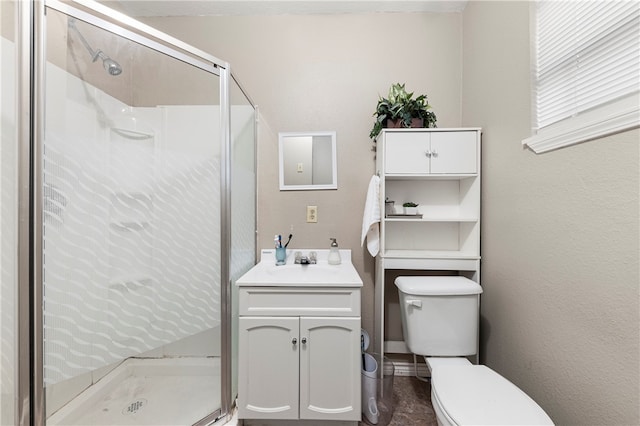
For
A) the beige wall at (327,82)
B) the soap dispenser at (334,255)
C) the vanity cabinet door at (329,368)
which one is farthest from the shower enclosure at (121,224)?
the soap dispenser at (334,255)

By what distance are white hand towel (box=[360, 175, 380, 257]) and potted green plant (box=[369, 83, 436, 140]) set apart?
403mm

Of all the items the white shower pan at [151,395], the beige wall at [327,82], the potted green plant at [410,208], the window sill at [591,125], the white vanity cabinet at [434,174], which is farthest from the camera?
the beige wall at [327,82]

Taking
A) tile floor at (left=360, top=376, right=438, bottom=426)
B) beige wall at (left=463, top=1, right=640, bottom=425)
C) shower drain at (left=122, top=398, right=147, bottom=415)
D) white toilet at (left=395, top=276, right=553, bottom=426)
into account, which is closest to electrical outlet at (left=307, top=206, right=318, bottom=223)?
white toilet at (left=395, top=276, right=553, bottom=426)

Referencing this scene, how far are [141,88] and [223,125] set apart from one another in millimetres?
430

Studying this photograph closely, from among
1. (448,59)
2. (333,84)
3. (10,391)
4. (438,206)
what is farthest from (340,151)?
(10,391)

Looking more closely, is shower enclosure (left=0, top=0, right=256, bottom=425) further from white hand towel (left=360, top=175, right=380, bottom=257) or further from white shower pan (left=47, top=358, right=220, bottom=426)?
white hand towel (left=360, top=175, right=380, bottom=257)

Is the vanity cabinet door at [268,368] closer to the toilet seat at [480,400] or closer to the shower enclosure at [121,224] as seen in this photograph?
the shower enclosure at [121,224]

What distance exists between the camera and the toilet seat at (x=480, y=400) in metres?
0.80

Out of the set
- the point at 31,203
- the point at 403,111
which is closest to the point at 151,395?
the point at 31,203

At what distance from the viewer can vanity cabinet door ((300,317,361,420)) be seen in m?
1.20

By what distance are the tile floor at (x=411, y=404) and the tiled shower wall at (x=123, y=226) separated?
3.91ft

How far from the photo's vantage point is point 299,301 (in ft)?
4.03

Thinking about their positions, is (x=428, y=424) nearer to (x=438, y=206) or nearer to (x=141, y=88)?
(x=438, y=206)

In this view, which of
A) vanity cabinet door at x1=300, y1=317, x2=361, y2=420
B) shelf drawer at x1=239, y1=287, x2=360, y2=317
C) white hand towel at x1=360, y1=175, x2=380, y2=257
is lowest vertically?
vanity cabinet door at x1=300, y1=317, x2=361, y2=420
